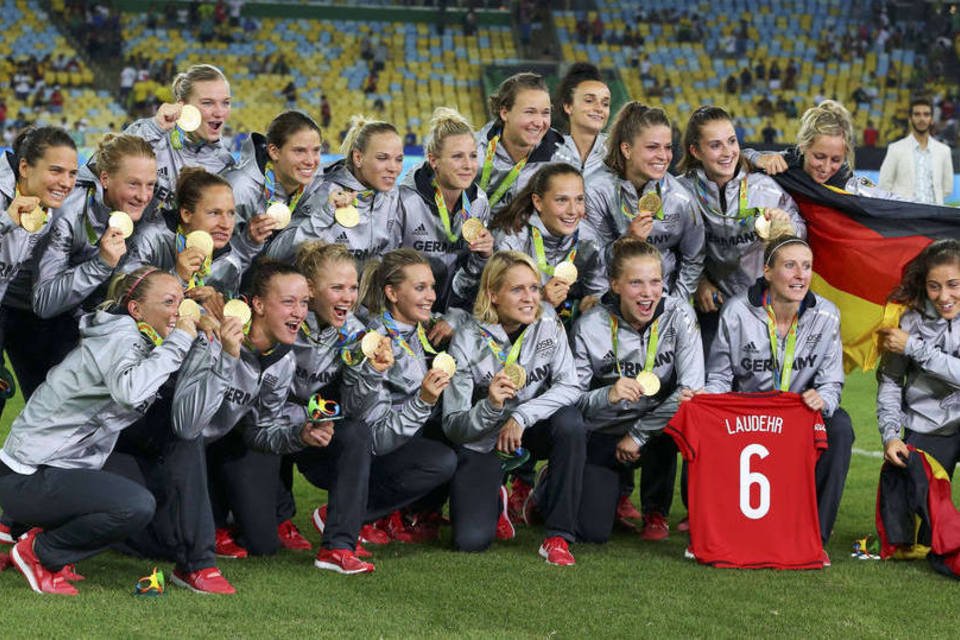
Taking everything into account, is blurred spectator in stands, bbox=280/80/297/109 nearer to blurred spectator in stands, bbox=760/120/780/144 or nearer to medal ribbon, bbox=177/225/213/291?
blurred spectator in stands, bbox=760/120/780/144

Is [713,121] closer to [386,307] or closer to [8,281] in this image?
[386,307]

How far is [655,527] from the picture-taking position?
19.4ft

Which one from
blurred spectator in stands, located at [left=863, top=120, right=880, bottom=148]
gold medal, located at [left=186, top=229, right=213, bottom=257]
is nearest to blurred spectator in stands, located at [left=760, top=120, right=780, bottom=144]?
blurred spectator in stands, located at [left=863, top=120, right=880, bottom=148]

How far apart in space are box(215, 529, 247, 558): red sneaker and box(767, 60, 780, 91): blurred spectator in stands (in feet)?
81.2

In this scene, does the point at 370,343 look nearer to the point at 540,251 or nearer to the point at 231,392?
the point at 231,392

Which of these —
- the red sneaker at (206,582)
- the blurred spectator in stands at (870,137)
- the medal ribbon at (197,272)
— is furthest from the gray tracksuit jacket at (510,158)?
the blurred spectator in stands at (870,137)

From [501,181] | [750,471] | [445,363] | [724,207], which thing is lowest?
[750,471]

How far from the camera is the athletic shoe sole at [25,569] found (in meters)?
4.57

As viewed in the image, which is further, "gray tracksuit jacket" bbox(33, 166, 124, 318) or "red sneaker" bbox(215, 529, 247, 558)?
"red sneaker" bbox(215, 529, 247, 558)

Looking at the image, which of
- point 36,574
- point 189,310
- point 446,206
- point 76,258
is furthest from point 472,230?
point 36,574

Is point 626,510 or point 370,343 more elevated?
point 370,343

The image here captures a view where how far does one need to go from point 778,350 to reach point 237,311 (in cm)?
229

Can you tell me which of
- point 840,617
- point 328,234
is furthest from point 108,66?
point 840,617

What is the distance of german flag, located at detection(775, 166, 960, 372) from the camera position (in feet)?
20.3
